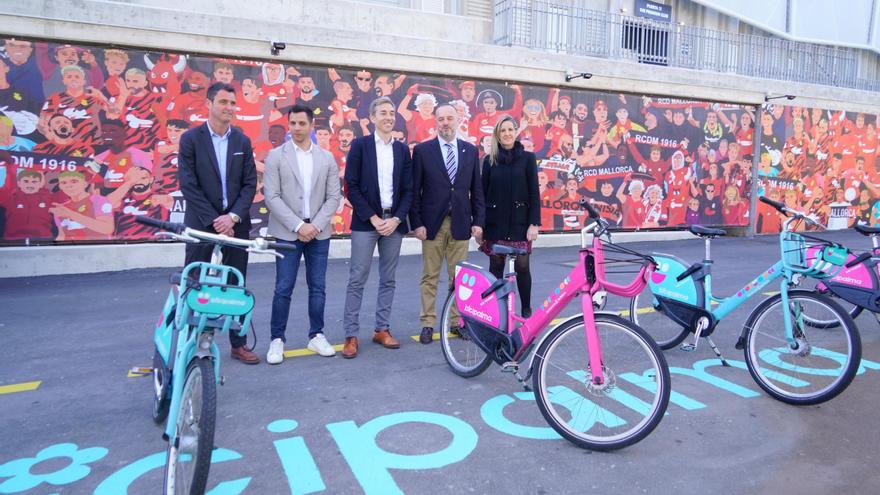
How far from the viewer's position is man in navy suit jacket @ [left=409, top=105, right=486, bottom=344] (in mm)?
5207

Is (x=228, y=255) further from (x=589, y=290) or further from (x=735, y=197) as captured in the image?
(x=735, y=197)

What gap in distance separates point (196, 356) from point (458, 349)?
7.86ft

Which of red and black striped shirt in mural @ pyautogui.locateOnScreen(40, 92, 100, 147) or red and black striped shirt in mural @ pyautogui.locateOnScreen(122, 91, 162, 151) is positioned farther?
red and black striped shirt in mural @ pyautogui.locateOnScreen(122, 91, 162, 151)

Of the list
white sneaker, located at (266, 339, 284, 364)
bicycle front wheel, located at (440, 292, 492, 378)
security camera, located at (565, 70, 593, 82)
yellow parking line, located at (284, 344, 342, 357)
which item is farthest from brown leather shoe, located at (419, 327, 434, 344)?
security camera, located at (565, 70, 593, 82)

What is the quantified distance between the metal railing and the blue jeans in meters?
9.75

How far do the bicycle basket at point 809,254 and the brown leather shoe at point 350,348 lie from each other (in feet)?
11.5

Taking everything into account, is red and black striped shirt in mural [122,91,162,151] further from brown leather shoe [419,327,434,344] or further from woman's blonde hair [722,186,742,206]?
woman's blonde hair [722,186,742,206]

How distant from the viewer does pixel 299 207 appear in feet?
15.8

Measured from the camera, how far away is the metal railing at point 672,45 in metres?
13.5

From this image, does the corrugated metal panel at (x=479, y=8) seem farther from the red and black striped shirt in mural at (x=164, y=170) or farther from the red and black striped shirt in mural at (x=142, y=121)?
the red and black striped shirt in mural at (x=164, y=170)

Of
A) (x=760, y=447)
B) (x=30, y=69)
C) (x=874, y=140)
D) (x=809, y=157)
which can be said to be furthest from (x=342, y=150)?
(x=874, y=140)

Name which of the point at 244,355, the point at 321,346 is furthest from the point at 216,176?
the point at 321,346

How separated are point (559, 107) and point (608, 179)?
7.40ft

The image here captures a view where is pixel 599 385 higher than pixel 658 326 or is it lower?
higher
